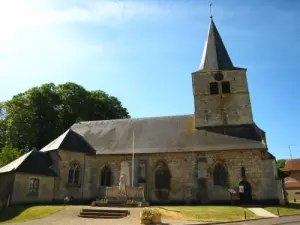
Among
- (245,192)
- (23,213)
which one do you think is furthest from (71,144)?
(245,192)

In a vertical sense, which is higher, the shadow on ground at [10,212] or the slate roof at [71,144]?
the slate roof at [71,144]

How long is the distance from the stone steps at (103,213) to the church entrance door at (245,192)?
34.0ft

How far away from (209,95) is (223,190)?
927 centimetres

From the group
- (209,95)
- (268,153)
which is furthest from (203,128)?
(268,153)

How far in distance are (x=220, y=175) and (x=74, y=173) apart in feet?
41.2

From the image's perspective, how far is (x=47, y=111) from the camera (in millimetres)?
36656

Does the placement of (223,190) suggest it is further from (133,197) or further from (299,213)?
(133,197)

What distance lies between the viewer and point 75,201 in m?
23.0

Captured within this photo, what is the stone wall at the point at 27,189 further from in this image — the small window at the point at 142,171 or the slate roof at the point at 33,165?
the small window at the point at 142,171

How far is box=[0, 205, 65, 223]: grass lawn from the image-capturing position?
15789mm

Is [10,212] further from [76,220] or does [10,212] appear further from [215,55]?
[215,55]

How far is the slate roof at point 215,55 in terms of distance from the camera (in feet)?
90.1

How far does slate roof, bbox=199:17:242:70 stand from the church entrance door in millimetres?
11486

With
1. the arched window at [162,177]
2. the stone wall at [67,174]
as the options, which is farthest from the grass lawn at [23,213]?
the arched window at [162,177]
